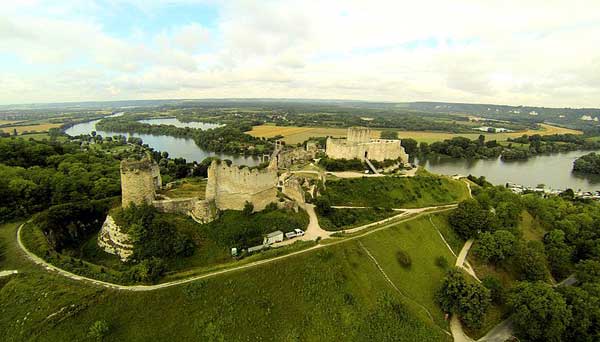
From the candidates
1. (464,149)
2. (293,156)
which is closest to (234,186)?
→ (293,156)

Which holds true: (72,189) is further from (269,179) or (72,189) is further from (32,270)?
(269,179)

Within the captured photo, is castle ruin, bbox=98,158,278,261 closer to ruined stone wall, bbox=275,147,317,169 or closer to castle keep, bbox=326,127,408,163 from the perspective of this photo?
ruined stone wall, bbox=275,147,317,169

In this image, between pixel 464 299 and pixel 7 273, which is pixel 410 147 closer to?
pixel 464 299

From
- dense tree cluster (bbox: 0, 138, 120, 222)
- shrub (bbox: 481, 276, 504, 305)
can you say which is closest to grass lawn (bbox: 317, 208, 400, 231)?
shrub (bbox: 481, 276, 504, 305)

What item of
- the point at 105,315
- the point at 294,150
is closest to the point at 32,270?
the point at 105,315

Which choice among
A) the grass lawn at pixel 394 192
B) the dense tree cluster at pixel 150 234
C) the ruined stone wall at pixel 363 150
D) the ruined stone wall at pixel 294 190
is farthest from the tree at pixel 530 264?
the dense tree cluster at pixel 150 234
